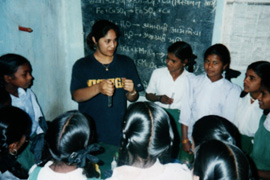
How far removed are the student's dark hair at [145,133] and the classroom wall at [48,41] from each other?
2006 millimetres

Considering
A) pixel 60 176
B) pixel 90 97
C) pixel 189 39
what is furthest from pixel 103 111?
pixel 189 39

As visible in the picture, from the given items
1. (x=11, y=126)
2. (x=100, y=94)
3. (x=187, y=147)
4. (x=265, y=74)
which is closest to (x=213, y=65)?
(x=265, y=74)

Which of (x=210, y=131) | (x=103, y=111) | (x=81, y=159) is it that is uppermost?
(x=210, y=131)

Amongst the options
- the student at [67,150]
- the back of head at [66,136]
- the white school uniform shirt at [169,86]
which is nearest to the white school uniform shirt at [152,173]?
the student at [67,150]

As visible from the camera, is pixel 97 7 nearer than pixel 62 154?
No

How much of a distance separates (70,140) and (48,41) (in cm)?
242

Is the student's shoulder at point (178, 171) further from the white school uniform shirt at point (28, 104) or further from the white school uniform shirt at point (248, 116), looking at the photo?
the white school uniform shirt at point (28, 104)

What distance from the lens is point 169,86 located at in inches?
112

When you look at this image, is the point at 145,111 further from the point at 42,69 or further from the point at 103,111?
the point at 42,69

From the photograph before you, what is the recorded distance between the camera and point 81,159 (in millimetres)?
1292

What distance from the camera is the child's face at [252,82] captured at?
210 cm

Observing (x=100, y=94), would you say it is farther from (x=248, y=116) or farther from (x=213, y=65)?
(x=248, y=116)

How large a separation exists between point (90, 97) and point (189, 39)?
1.74 m

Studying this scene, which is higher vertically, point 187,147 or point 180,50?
point 180,50
